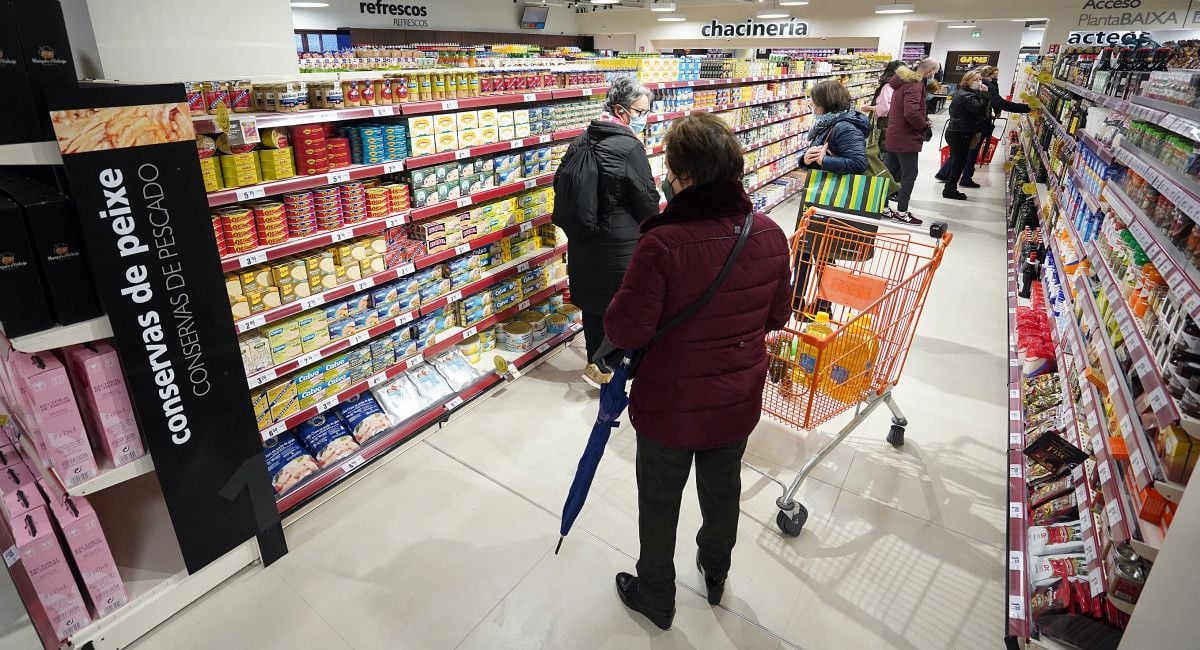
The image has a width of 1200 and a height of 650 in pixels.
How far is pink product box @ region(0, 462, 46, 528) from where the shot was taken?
80.8 inches

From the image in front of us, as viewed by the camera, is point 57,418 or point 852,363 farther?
point 852,363

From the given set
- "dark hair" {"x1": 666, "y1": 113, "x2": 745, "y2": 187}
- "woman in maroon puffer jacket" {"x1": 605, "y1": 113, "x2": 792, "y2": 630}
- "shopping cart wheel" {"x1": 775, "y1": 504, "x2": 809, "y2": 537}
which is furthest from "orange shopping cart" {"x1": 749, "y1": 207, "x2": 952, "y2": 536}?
"dark hair" {"x1": 666, "y1": 113, "x2": 745, "y2": 187}

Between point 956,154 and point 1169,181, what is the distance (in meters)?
8.76

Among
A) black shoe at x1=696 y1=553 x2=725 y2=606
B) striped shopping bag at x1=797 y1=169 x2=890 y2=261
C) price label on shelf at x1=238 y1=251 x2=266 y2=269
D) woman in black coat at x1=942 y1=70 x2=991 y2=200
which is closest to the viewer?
black shoe at x1=696 y1=553 x2=725 y2=606

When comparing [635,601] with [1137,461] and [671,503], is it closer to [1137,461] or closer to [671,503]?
[671,503]

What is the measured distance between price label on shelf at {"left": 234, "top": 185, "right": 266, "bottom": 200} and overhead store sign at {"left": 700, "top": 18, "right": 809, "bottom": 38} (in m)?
19.4

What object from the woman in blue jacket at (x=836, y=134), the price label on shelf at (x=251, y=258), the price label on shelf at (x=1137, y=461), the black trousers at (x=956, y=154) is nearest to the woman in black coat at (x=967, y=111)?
the black trousers at (x=956, y=154)

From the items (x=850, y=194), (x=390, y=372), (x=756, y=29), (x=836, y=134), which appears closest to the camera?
(x=390, y=372)

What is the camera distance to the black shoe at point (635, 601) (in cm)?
233

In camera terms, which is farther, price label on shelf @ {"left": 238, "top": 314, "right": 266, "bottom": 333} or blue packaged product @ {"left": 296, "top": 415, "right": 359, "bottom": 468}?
blue packaged product @ {"left": 296, "top": 415, "right": 359, "bottom": 468}

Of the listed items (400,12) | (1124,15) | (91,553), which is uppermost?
(400,12)

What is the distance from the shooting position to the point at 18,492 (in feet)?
6.97

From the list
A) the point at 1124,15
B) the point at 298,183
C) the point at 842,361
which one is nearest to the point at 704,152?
the point at 842,361

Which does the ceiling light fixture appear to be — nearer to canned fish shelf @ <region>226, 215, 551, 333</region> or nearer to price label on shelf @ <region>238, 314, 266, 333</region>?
canned fish shelf @ <region>226, 215, 551, 333</region>
